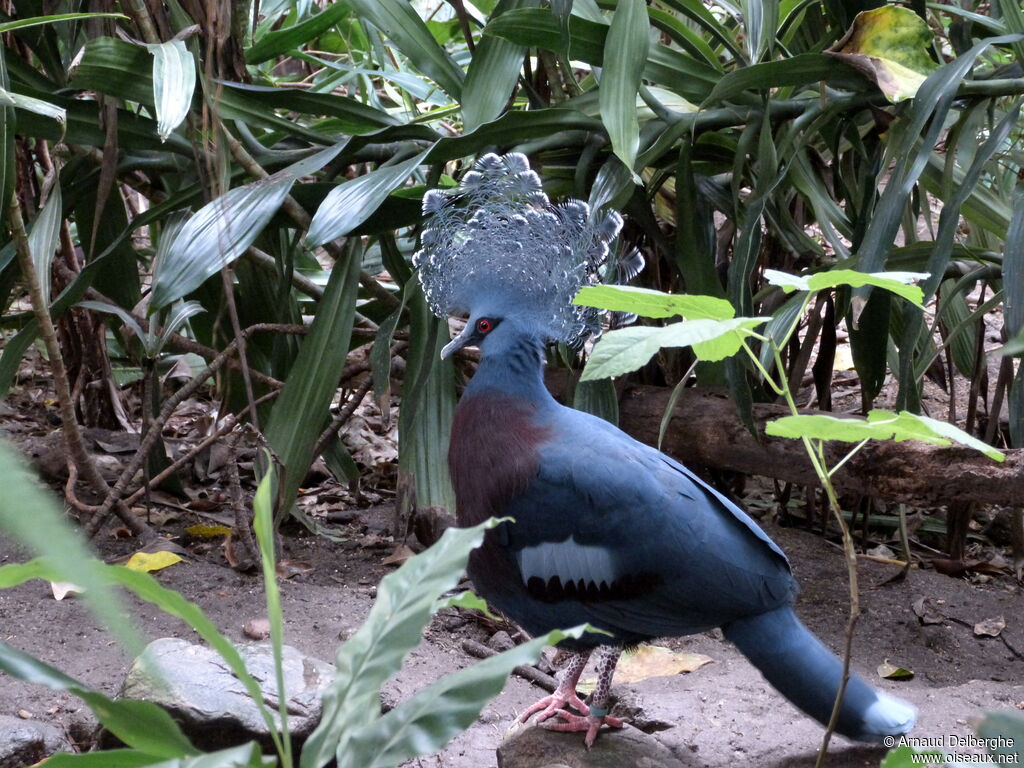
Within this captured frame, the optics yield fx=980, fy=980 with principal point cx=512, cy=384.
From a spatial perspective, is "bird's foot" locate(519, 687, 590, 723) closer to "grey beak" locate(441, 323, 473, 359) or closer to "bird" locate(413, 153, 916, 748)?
"bird" locate(413, 153, 916, 748)

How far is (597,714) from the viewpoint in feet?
6.77

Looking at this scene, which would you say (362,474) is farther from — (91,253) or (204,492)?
(91,253)

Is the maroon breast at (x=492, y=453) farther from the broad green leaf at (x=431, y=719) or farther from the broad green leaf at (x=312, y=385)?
the broad green leaf at (x=431, y=719)

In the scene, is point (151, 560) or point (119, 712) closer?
point (119, 712)

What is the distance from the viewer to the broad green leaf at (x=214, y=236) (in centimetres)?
240

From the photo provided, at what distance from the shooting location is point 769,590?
200cm

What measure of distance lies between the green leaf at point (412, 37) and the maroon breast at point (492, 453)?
122cm

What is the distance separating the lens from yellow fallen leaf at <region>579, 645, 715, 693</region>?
267cm

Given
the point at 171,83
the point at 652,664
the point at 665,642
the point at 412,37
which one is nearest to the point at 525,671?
the point at 652,664

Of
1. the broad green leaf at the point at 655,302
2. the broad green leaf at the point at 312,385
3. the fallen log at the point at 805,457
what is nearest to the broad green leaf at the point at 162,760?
the broad green leaf at the point at 655,302

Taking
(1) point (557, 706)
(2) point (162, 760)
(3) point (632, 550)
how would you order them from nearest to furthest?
1. (2) point (162, 760)
2. (3) point (632, 550)
3. (1) point (557, 706)

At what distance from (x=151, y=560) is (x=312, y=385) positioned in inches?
26.8

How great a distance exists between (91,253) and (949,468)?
2540 millimetres

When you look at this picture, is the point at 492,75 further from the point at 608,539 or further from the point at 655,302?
the point at 655,302
